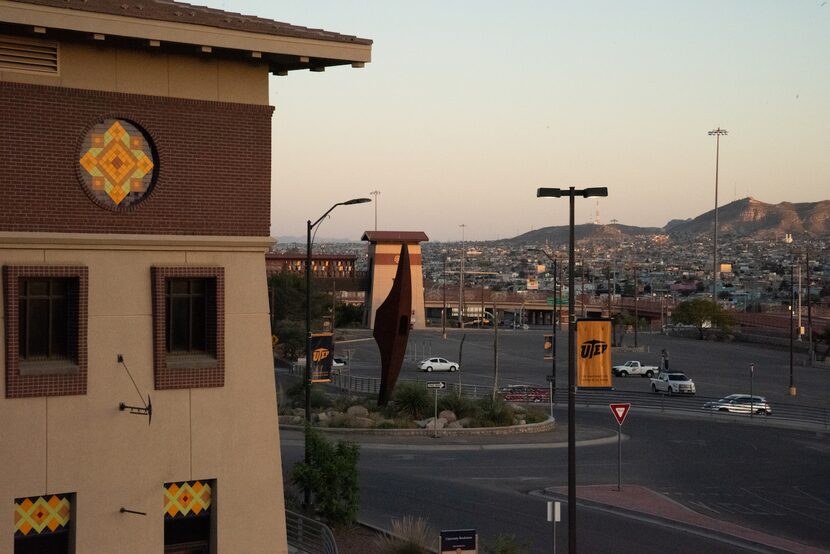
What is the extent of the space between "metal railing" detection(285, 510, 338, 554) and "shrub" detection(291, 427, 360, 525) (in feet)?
5.03

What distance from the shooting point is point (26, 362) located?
14297mm

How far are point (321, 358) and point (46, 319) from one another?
2272cm

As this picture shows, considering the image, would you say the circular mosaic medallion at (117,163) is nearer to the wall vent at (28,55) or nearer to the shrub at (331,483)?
the wall vent at (28,55)

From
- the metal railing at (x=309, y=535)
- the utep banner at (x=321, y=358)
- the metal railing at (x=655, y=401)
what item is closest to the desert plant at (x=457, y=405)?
the metal railing at (x=655, y=401)

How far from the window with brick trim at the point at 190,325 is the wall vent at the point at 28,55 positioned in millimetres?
2942

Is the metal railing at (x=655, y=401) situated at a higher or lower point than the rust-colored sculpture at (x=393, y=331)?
lower

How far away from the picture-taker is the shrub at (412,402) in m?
43.5

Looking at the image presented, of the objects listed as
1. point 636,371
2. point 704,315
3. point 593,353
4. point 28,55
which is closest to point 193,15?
point 28,55

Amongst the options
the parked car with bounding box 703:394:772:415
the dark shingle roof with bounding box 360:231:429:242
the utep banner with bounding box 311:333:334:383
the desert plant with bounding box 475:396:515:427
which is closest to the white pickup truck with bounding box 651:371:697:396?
the parked car with bounding box 703:394:772:415

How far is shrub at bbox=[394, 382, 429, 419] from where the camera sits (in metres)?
43.5

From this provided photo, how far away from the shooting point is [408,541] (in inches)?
837

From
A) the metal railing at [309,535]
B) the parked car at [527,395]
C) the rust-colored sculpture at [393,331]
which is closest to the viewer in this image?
the metal railing at [309,535]

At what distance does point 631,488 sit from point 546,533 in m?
7.10

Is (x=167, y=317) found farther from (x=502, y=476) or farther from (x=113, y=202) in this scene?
(x=502, y=476)
